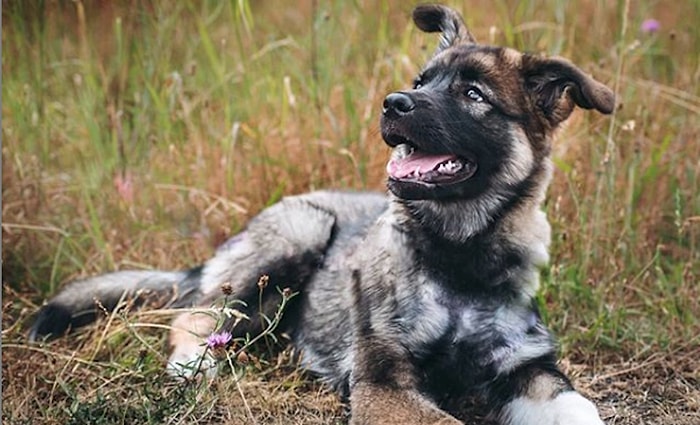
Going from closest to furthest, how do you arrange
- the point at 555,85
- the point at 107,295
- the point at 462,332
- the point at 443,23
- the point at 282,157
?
the point at 462,332, the point at 555,85, the point at 443,23, the point at 107,295, the point at 282,157

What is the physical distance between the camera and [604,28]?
20.4ft

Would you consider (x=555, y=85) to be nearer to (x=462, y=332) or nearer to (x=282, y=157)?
(x=462, y=332)

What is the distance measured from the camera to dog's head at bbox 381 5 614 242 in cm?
369

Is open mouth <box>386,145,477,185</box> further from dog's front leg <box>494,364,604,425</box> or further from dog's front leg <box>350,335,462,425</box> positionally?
dog's front leg <box>494,364,604,425</box>

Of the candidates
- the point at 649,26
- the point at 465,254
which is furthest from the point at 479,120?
the point at 649,26

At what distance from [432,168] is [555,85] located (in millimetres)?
528

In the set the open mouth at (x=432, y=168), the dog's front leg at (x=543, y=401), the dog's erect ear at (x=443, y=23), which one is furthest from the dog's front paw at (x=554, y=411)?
the dog's erect ear at (x=443, y=23)

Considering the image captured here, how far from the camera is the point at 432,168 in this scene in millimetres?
3764

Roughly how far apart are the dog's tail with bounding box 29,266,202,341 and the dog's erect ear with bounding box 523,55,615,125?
1546mm

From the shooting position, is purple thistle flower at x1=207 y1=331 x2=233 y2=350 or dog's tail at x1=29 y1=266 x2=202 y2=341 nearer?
purple thistle flower at x1=207 y1=331 x2=233 y2=350

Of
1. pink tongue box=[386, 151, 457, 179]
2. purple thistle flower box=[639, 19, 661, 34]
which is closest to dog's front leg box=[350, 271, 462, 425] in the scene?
pink tongue box=[386, 151, 457, 179]

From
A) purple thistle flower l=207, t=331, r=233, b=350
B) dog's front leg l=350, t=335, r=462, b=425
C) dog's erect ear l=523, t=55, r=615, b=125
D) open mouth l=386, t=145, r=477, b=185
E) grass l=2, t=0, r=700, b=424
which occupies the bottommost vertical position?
grass l=2, t=0, r=700, b=424

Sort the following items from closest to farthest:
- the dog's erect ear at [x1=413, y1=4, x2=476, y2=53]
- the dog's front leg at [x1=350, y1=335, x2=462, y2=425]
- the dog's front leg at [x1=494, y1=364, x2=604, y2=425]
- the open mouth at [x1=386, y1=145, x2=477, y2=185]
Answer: the dog's front leg at [x1=350, y1=335, x2=462, y2=425], the dog's front leg at [x1=494, y1=364, x2=604, y2=425], the open mouth at [x1=386, y1=145, x2=477, y2=185], the dog's erect ear at [x1=413, y1=4, x2=476, y2=53]

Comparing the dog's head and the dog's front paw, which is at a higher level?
the dog's head
